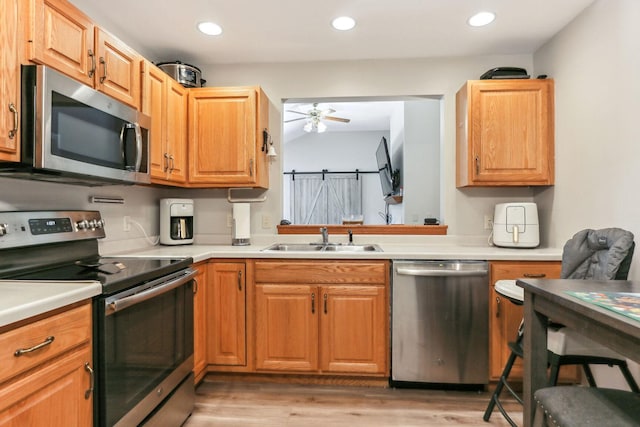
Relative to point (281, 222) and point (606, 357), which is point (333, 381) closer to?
point (281, 222)

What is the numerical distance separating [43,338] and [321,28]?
224cm

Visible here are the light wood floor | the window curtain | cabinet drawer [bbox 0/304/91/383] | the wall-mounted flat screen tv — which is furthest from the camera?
the window curtain

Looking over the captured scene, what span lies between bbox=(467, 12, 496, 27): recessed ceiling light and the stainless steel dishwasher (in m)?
1.54

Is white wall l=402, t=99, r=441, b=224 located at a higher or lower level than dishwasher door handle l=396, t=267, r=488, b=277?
higher

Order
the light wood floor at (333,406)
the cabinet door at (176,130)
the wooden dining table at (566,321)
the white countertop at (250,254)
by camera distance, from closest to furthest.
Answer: the wooden dining table at (566,321) < the white countertop at (250,254) < the light wood floor at (333,406) < the cabinet door at (176,130)

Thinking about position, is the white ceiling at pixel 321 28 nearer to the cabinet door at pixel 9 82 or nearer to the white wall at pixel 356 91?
the white wall at pixel 356 91

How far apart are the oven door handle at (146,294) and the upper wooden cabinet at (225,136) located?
34.8 inches

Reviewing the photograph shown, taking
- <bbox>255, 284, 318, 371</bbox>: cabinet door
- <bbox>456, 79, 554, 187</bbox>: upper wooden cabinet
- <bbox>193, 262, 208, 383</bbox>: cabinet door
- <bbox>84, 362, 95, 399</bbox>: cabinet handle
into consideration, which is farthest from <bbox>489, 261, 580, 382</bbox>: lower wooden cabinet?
<bbox>84, 362, 95, 399</bbox>: cabinet handle

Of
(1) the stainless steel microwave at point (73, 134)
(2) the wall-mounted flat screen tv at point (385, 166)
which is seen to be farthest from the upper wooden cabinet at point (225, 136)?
(2) the wall-mounted flat screen tv at point (385, 166)

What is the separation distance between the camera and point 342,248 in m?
Answer: 2.76

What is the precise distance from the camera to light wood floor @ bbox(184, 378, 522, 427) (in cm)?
194

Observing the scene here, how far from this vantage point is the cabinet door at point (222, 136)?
258cm

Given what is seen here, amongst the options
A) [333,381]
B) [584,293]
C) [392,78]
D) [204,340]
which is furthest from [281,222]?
[584,293]

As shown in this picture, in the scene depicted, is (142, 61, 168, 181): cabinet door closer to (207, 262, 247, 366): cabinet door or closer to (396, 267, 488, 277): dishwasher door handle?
(207, 262, 247, 366): cabinet door
